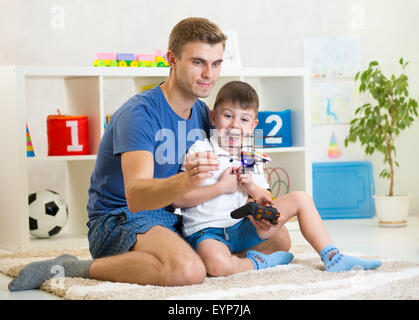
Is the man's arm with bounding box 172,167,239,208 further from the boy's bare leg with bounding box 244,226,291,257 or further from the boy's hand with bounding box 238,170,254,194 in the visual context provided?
the boy's bare leg with bounding box 244,226,291,257

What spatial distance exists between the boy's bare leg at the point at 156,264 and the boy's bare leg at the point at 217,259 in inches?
3.3

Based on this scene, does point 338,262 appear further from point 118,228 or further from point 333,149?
point 333,149

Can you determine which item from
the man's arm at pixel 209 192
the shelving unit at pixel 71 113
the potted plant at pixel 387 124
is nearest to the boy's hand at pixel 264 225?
the man's arm at pixel 209 192

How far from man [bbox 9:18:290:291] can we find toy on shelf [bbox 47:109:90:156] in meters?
1.05

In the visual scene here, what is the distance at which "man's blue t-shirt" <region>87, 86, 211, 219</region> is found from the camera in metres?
1.69

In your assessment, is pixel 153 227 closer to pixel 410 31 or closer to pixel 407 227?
pixel 407 227

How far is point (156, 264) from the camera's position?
1688mm

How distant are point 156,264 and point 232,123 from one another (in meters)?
0.52

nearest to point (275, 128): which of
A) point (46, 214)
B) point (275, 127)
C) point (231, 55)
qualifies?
point (275, 127)

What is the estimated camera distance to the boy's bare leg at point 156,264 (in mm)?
1673

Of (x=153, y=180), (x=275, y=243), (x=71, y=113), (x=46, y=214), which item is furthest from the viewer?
(x=71, y=113)

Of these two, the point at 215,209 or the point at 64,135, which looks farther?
the point at 64,135

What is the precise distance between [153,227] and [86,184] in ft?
4.63

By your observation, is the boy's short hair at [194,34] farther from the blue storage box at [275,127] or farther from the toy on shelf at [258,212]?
the blue storage box at [275,127]
